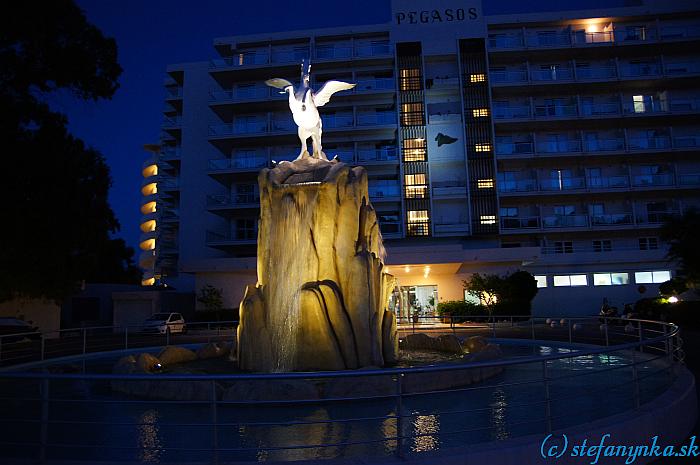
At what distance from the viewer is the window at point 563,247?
46.1 m

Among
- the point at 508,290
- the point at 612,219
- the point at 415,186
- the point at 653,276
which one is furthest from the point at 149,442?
the point at 612,219

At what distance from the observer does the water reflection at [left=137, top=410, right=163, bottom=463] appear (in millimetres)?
6557

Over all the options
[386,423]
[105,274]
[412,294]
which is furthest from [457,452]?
[105,274]

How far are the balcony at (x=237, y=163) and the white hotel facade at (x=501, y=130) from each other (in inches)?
5.0

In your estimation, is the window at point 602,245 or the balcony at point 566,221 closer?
the balcony at point 566,221

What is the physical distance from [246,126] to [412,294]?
2125 centimetres

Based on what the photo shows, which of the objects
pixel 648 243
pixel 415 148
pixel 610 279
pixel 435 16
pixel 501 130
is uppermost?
pixel 435 16

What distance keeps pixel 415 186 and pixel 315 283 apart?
34314mm

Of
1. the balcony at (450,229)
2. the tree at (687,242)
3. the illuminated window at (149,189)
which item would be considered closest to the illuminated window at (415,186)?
the balcony at (450,229)

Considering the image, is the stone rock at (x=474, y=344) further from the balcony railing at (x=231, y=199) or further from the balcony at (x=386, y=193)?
the balcony railing at (x=231, y=199)

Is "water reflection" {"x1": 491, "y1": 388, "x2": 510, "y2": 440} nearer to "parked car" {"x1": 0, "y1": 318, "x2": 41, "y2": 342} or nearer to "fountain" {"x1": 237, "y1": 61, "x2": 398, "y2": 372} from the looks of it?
"fountain" {"x1": 237, "y1": 61, "x2": 398, "y2": 372}

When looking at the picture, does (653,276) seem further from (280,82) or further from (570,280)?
(280,82)

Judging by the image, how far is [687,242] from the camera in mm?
28859

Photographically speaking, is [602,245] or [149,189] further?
[149,189]
